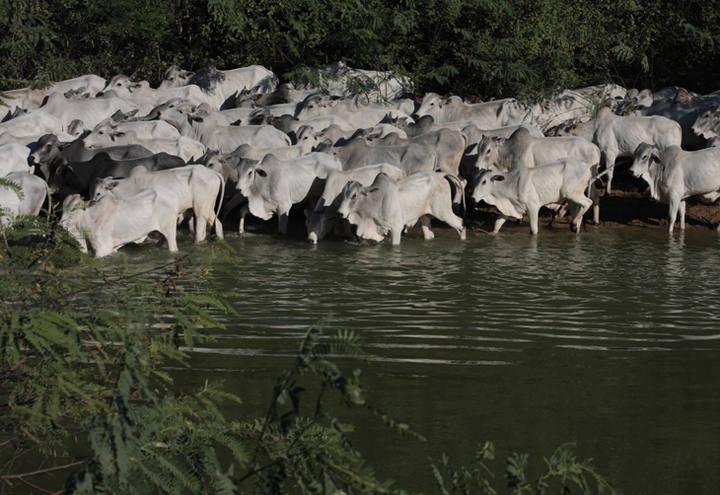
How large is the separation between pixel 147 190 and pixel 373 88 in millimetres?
10130

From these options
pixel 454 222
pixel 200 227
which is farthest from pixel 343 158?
pixel 200 227

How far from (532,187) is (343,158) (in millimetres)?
3160

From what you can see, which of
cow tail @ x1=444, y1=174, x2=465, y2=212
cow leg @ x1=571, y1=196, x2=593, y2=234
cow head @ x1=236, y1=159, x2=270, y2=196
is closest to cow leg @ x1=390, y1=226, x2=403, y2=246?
cow tail @ x1=444, y1=174, x2=465, y2=212

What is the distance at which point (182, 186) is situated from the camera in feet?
46.1

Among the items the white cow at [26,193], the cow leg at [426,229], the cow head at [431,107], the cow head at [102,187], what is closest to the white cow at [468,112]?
the cow head at [431,107]

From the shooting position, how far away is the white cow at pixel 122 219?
12.5 m

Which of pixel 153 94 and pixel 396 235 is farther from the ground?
pixel 153 94

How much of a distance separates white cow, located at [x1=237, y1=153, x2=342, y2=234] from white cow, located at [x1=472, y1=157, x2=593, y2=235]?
8.14ft

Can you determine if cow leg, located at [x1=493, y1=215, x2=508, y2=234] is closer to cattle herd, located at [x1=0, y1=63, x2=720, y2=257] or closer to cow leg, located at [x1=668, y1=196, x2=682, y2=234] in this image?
cattle herd, located at [x1=0, y1=63, x2=720, y2=257]

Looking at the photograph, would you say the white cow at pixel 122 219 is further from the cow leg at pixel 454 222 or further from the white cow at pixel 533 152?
the white cow at pixel 533 152

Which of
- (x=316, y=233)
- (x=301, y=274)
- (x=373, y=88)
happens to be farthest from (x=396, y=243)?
(x=373, y=88)

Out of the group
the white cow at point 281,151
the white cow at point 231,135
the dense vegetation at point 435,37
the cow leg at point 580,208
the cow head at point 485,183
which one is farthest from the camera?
the dense vegetation at point 435,37

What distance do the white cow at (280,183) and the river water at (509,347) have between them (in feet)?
5.67

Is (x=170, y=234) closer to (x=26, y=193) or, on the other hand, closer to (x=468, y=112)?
(x=26, y=193)
